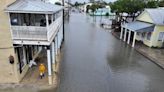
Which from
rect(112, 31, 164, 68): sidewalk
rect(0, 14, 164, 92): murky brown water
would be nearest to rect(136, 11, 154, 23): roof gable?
rect(112, 31, 164, 68): sidewalk

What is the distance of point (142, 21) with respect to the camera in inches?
1026

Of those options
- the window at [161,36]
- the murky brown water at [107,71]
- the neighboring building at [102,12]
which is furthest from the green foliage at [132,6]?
the neighboring building at [102,12]

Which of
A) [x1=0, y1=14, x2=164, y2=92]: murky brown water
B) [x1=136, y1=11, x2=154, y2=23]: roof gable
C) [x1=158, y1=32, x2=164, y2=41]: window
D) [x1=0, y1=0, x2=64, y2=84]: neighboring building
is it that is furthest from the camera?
[x1=136, y1=11, x2=154, y2=23]: roof gable

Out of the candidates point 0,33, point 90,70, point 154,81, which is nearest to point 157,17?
point 154,81

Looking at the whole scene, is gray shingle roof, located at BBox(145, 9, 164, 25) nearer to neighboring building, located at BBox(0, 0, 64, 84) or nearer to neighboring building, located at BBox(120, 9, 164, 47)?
neighboring building, located at BBox(120, 9, 164, 47)

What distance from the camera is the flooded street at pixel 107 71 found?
12.1m

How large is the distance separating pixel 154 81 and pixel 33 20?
1133 centimetres

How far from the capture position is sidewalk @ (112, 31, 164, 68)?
17.4 meters

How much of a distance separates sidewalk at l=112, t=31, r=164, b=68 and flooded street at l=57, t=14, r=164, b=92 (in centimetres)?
58

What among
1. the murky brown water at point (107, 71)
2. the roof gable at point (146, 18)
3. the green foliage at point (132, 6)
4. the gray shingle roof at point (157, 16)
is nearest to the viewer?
the murky brown water at point (107, 71)

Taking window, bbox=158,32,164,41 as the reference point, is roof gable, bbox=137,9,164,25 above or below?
above

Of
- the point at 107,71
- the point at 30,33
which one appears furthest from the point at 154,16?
the point at 30,33

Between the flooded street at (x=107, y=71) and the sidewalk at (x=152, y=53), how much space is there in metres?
0.58

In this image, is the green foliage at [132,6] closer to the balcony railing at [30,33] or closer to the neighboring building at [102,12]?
the balcony railing at [30,33]
